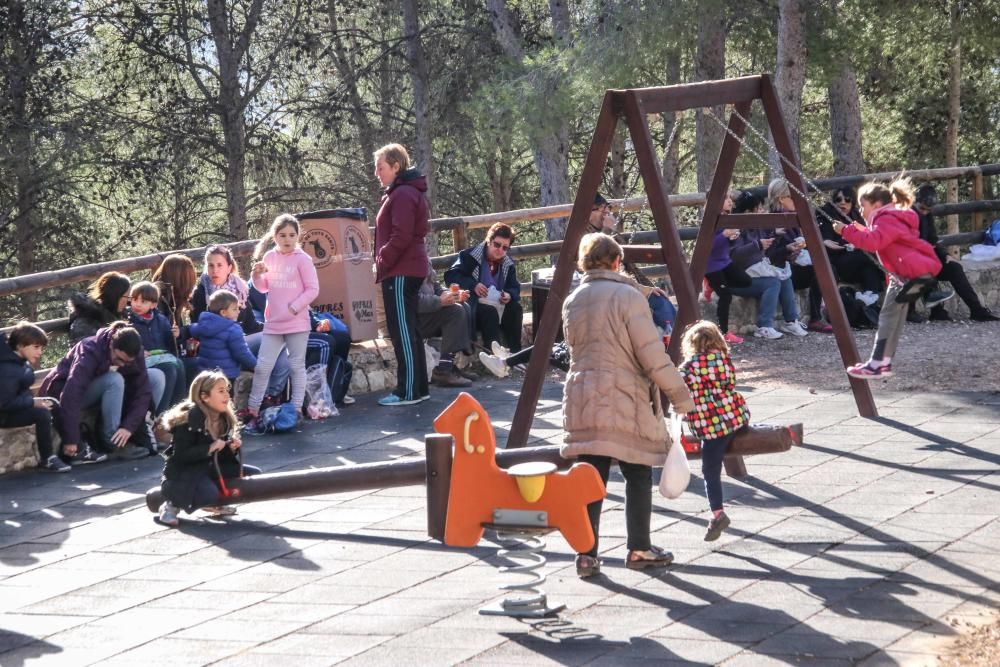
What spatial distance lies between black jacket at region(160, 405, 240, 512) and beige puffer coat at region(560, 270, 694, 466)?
79.4 inches

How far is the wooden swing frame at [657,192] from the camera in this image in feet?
25.5

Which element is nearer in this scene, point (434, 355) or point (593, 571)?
point (593, 571)

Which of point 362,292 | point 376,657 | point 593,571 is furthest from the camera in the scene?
point 362,292

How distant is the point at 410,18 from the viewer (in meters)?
24.0

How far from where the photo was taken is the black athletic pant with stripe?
10242 millimetres

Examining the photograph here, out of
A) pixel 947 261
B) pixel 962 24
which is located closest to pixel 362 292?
pixel 947 261

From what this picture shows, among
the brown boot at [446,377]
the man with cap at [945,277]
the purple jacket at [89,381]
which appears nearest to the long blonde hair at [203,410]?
the purple jacket at [89,381]

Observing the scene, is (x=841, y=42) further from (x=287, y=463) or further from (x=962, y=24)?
(x=287, y=463)

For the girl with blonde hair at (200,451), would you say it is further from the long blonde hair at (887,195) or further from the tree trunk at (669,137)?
the tree trunk at (669,137)

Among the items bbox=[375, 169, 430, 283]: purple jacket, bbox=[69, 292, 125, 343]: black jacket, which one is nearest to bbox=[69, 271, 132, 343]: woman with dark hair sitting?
bbox=[69, 292, 125, 343]: black jacket

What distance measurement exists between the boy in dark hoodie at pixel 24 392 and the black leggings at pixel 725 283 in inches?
231

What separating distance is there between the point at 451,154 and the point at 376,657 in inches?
829

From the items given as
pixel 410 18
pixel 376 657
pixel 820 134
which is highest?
pixel 410 18

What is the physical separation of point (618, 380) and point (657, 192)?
220 centimetres
